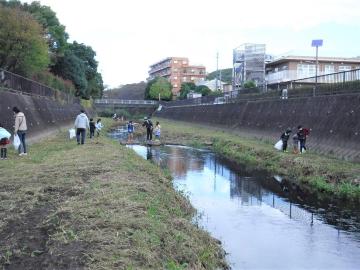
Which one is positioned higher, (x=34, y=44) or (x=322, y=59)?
(x=322, y=59)

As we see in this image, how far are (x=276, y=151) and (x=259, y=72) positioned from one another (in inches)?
2326

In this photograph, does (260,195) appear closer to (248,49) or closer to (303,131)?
(303,131)

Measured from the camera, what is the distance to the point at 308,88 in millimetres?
30156

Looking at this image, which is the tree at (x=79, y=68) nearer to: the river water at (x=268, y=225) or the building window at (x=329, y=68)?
the building window at (x=329, y=68)

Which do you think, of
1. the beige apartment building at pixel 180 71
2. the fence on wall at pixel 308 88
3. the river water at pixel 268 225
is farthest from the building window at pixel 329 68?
the beige apartment building at pixel 180 71

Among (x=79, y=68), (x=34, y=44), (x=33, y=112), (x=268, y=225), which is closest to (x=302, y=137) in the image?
(x=268, y=225)

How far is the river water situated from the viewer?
28.3 ft

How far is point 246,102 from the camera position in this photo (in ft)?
144

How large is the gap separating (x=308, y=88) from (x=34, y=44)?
19441 mm

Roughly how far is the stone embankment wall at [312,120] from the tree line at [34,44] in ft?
57.2

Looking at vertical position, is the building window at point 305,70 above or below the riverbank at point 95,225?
above

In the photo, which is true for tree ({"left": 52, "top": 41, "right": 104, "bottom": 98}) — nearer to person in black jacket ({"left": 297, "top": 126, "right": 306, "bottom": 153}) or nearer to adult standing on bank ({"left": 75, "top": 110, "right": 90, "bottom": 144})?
adult standing on bank ({"left": 75, "top": 110, "right": 90, "bottom": 144})

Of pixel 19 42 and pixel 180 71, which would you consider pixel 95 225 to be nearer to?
pixel 19 42

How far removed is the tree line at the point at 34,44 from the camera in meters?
32.0
